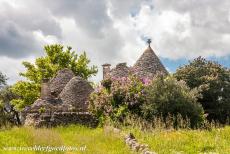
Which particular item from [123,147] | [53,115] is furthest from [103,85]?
[123,147]

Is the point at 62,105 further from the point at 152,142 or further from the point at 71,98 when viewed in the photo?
the point at 152,142

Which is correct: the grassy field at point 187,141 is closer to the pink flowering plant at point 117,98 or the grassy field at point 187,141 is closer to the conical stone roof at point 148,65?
the pink flowering plant at point 117,98

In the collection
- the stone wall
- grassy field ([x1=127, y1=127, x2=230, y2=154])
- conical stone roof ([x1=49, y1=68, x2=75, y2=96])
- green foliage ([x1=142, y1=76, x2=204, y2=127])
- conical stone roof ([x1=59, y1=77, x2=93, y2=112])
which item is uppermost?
conical stone roof ([x1=49, y1=68, x2=75, y2=96])

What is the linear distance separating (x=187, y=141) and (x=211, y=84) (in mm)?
18192

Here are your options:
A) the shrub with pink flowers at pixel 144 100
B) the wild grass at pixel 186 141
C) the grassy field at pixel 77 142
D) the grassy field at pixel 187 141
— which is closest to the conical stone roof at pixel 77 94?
the shrub with pink flowers at pixel 144 100

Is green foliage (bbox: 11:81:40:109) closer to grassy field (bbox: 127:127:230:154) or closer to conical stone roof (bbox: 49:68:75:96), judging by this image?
conical stone roof (bbox: 49:68:75:96)

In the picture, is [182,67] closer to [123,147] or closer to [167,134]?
[167,134]

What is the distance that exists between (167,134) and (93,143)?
3213 millimetres

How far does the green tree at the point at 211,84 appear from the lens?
112ft

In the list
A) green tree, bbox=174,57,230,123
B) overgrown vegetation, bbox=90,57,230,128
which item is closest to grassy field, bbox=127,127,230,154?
overgrown vegetation, bbox=90,57,230,128

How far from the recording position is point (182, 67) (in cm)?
3619

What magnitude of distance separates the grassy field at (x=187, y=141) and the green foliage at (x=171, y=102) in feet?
17.9

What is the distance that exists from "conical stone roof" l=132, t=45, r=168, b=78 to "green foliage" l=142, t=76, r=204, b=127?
24.1 ft

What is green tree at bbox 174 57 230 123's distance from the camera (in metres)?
34.1
